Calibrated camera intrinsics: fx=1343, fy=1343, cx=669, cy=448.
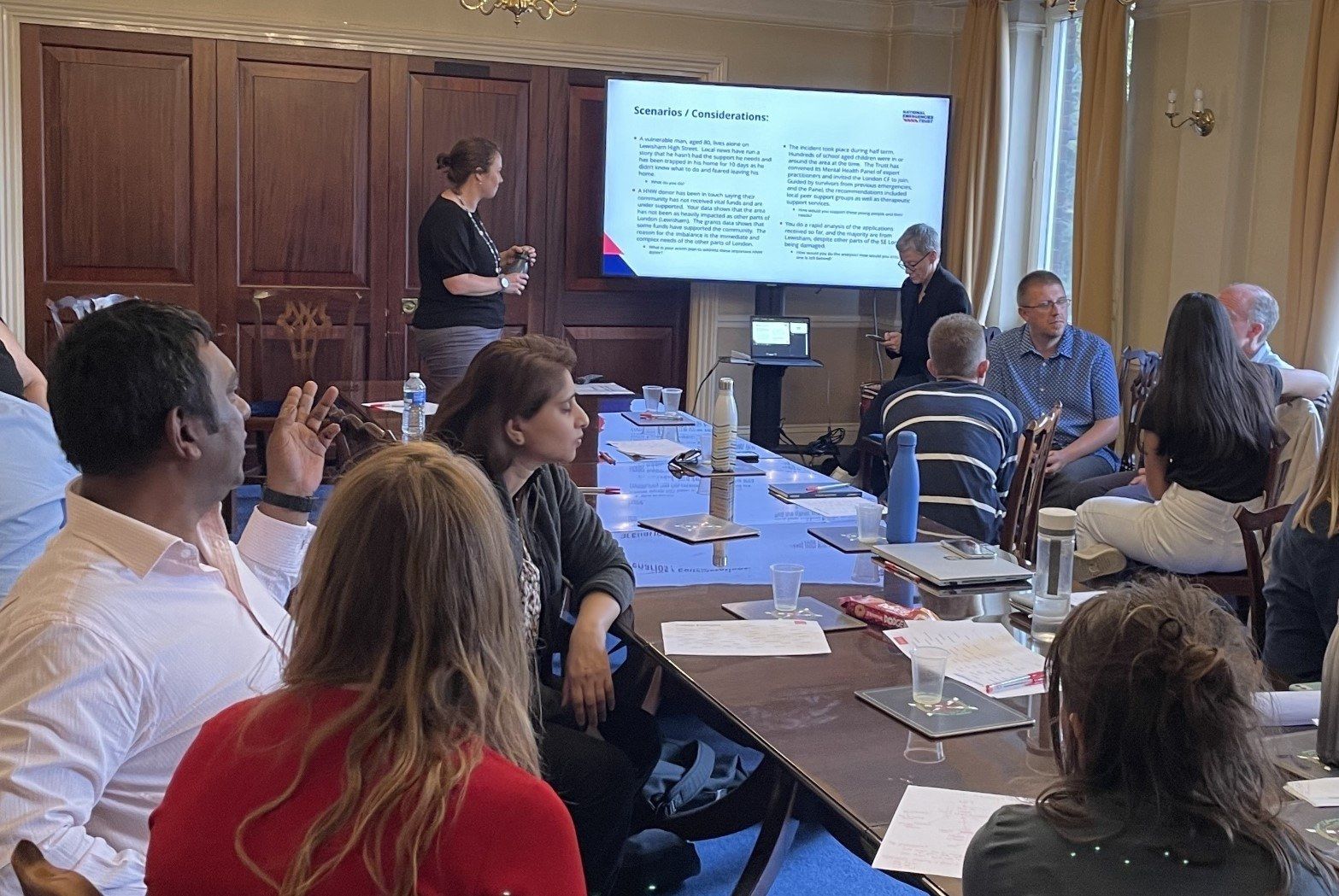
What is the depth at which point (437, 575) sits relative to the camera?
120 centimetres

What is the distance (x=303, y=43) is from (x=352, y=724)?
19.3ft

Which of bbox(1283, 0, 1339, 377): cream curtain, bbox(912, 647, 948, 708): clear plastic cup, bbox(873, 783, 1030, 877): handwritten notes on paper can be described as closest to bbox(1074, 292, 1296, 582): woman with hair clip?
bbox(1283, 0, 1339, 377): cream curtain

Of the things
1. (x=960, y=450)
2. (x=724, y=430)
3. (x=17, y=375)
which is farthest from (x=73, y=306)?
(x=960, y=450)

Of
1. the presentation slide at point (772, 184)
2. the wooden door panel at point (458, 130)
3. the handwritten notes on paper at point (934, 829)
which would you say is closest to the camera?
the handwritten notes on paper at point (934, 829)

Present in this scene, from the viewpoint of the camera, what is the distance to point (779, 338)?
22.6 ft

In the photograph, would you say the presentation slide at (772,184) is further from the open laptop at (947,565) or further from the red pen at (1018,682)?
the red pen at (1018,682)

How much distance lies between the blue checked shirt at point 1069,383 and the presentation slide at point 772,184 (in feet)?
6.68

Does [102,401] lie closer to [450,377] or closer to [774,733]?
[774,733]

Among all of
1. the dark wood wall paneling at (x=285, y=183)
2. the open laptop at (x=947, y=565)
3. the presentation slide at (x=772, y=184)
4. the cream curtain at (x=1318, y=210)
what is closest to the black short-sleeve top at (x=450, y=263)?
the dark wood wall paneling at (x=285, y=183)

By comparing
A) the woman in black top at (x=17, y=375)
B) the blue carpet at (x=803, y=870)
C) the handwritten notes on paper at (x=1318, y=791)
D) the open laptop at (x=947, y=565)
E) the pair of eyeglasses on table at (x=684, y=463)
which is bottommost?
the blue carpet at (x=803, y=870)

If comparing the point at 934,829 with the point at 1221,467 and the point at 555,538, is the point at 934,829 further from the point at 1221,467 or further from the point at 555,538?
the point at 1221,467

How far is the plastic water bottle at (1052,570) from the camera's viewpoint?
2.24 m

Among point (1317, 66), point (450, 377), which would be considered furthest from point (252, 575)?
point (1317, 66)

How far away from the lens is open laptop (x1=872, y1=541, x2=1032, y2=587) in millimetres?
2562
